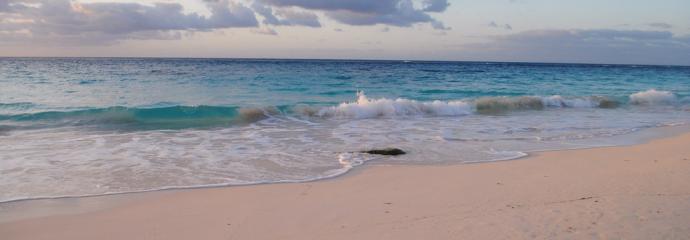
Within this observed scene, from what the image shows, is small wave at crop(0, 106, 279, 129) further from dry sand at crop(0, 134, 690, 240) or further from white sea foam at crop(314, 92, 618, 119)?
dry sand at crop(0, 134, 690, 240)

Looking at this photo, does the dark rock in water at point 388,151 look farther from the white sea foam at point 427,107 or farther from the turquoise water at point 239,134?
the white sea foam at point 427,107

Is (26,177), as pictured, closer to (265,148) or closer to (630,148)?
(265,148)

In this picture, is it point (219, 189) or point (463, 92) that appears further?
point (463, 92)

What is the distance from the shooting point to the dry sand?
4594mm

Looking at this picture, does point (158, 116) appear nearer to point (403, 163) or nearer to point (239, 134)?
point (239, 134)

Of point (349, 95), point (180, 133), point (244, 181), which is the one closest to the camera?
point (244, 181)

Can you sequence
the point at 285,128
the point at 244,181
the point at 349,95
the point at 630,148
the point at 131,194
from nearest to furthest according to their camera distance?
the point at 131,194 < the point at 244,181 < the point at 630,148 < the point at 285,128 < the point at 349,95

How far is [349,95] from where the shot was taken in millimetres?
24469

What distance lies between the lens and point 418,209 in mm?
5402

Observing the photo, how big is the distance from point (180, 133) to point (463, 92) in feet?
59.7

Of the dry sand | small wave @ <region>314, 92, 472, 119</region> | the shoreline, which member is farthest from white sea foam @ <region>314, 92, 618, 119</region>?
the dry sand

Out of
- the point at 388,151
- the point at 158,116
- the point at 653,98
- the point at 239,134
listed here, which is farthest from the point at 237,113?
the point at 653,98

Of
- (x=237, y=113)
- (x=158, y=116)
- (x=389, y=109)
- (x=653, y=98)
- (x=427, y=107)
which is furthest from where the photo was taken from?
(x=653, y=98)

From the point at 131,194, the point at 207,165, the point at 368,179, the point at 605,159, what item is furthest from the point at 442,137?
the point at 131,194
